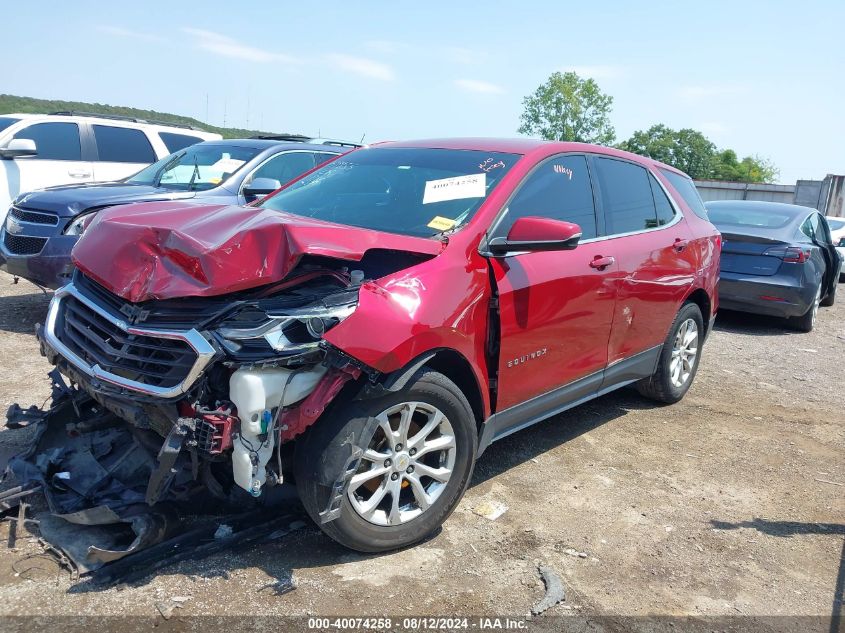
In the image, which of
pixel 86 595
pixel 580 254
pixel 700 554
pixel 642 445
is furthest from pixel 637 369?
pixel 86 595

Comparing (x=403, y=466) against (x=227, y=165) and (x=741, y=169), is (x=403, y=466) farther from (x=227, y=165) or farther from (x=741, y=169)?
(x=741, y=169)

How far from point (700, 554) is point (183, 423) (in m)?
2.54

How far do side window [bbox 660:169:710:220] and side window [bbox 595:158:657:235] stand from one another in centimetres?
54

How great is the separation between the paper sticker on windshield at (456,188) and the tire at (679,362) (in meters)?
2.30

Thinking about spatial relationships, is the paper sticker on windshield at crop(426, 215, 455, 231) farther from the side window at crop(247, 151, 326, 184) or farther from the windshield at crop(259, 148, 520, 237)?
the side window at crop(247, 151, 326, 184)

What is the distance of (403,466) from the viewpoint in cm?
315

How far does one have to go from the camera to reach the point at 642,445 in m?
4.81

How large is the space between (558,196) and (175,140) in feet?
24.5

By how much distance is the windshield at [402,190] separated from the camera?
3.58 m

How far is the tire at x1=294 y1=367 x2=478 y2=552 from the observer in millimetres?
2883

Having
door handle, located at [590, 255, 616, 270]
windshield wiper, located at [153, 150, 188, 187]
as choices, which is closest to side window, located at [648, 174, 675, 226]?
door handle, located at [590, 255, 616, 270]

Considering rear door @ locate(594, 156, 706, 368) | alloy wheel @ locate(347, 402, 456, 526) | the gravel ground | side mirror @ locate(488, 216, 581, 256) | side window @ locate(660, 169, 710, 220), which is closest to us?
the gravel ground

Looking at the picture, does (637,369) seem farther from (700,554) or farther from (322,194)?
(322,194)

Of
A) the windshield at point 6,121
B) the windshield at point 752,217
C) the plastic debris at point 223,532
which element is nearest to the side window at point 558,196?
the plastic debris at point 223,532
